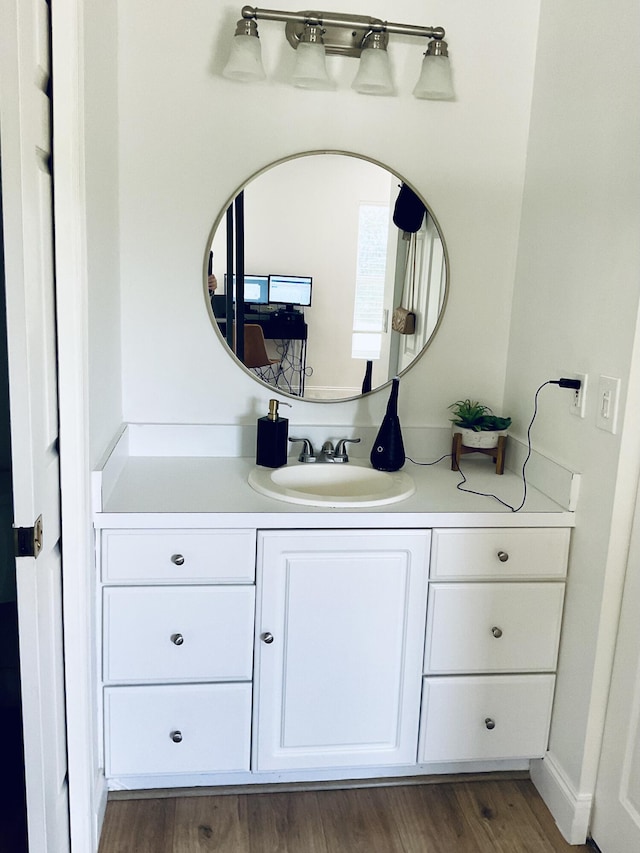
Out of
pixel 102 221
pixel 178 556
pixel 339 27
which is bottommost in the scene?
pixel 178 556

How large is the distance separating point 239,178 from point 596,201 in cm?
99

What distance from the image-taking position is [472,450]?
2.22 meters

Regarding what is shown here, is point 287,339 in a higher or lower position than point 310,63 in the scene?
lower

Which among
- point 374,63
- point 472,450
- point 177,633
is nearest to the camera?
point 177,633

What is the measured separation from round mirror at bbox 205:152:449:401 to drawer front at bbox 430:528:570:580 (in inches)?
24.6

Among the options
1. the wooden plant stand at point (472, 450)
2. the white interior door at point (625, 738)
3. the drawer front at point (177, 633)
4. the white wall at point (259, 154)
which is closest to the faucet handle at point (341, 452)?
the white wall at point (259, 154)

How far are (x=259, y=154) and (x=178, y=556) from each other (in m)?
1.17

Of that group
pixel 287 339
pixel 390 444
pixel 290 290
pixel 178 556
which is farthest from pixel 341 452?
pixel 178 556

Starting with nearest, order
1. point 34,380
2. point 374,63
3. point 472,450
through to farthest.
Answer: point 34,380, point 374,63, point 472,450

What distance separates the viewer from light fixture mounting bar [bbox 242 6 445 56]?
1.97m

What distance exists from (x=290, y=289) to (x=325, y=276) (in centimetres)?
11

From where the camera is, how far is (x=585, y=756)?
1.79 m

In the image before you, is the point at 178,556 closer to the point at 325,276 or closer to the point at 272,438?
the point at 272,438

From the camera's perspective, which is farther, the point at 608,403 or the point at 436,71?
the point at 436,71
